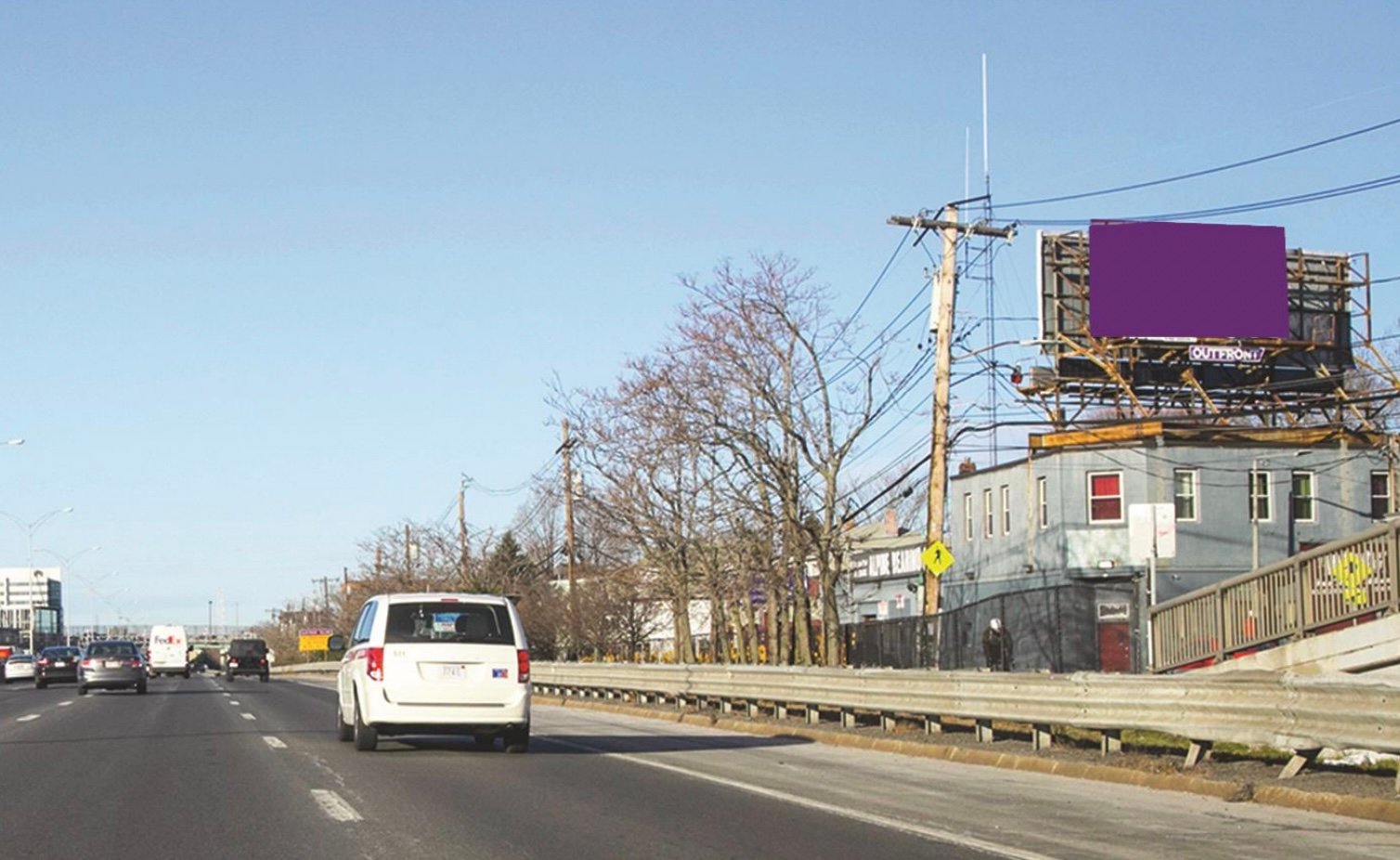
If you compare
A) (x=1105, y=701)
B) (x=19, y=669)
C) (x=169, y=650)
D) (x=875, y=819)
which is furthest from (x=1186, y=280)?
(x=19, y=669)

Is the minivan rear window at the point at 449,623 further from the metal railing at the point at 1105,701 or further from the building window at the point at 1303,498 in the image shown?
the building window at the point at 1303,498

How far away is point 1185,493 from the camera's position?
47.1 metres

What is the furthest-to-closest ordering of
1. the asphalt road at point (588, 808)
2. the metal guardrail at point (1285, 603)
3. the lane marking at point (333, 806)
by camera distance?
the metal guardrail at point (1285, 603) → the lane marking at point (333, 806) → the asphalt road at point (588, 808)

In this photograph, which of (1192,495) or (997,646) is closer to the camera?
(997,646)

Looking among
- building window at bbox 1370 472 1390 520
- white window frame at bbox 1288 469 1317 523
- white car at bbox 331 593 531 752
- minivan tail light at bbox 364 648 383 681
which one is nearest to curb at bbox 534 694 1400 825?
white car at bbox 331 593 531 752

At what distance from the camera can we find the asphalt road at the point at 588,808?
417 inches

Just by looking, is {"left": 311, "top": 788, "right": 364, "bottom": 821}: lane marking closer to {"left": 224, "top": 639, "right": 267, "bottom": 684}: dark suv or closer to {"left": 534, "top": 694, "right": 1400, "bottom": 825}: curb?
{"left": 534, "top": 694, "right": 1400, "bottom": 825}: curb

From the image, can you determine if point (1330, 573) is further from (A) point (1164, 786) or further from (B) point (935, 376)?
(A) point (1164, 786)

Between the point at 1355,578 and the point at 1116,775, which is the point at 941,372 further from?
the point at 1116,775

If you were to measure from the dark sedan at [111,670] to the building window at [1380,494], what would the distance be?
35.4 m

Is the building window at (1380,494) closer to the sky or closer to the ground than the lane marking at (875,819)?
closer to the sky

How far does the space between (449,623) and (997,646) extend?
15.1 m

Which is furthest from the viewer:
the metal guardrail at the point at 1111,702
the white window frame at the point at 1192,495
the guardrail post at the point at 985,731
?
the white window frame at the point at 1192,495

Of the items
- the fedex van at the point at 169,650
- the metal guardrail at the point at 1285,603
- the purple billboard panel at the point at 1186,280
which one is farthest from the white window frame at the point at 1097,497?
the fedex van at the point at 169,650
